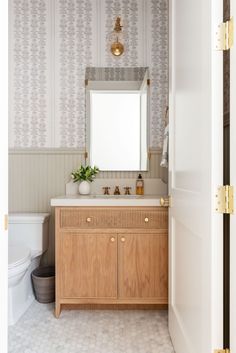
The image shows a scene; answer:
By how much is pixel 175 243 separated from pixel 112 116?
1.45 meters

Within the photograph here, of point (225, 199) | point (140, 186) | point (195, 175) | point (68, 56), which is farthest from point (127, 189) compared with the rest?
point (225, 199)

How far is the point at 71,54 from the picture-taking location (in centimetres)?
297

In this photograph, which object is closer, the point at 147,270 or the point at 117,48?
the point at 147,270

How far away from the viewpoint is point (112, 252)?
2.36m

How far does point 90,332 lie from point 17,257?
0.73 m

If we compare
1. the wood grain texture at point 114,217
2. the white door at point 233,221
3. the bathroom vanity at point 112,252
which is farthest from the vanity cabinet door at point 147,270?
the white door at point 233,221

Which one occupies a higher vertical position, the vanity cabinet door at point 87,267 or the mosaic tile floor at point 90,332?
the vanity cabinet door at point 87,267

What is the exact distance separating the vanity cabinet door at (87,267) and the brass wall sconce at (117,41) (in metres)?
1.71

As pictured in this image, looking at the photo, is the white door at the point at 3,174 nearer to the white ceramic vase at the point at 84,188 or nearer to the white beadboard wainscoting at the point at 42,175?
the white ceramic vase at the point at 84,188

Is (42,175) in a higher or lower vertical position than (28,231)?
higher

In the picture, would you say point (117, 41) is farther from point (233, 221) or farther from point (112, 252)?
point (233, 221)

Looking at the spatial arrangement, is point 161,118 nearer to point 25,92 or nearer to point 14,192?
point 25,92

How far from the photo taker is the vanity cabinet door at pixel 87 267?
235cm

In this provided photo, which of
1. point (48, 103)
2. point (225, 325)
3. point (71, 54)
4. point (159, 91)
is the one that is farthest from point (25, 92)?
point (225, 325)
